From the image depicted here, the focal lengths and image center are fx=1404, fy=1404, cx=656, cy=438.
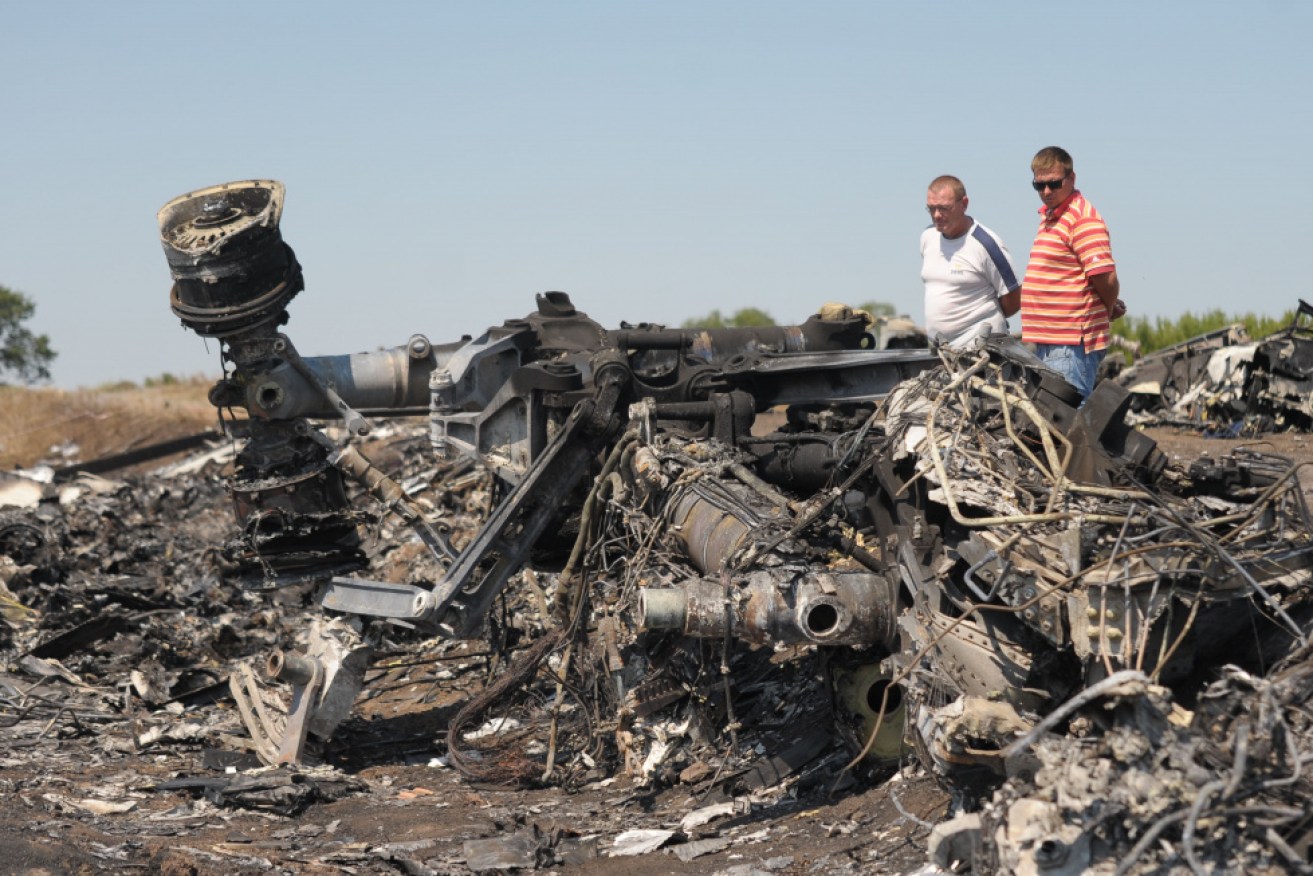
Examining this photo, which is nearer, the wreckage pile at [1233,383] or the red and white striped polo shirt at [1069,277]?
the red and white striped polo shirt at [1069,277]

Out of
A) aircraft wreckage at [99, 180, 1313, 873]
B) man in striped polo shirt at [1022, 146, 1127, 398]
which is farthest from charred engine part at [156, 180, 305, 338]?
man in striped polo shirt at [1022, 146, 1127, 398]

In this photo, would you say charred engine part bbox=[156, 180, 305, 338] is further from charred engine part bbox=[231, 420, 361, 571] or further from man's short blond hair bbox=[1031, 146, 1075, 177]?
man's short blond hair bbox=[1031, 146, 1075, 177]

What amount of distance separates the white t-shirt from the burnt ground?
2.99 metres

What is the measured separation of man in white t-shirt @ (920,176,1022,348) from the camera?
860cm

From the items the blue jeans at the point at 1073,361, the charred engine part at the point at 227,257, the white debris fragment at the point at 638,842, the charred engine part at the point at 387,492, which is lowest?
the white debris fragment at the point at 638,842

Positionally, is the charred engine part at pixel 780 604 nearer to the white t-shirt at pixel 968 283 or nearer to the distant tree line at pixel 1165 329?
the white t-shirt at pixel 968 283

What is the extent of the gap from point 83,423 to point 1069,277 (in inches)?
811

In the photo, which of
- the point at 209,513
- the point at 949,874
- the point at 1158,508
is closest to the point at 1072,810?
the point at 949,874

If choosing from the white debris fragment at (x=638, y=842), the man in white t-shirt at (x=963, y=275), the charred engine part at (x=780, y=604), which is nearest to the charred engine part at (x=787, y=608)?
the charred engine part at (x=780, y=604)

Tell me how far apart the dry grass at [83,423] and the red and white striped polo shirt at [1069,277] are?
1734 centimetres

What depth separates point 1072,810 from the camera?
406cm

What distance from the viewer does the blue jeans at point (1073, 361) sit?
788 centimetres

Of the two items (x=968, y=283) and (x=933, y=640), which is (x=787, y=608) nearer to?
(x=933, y=640)

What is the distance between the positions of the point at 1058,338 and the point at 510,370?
12.5 feet
